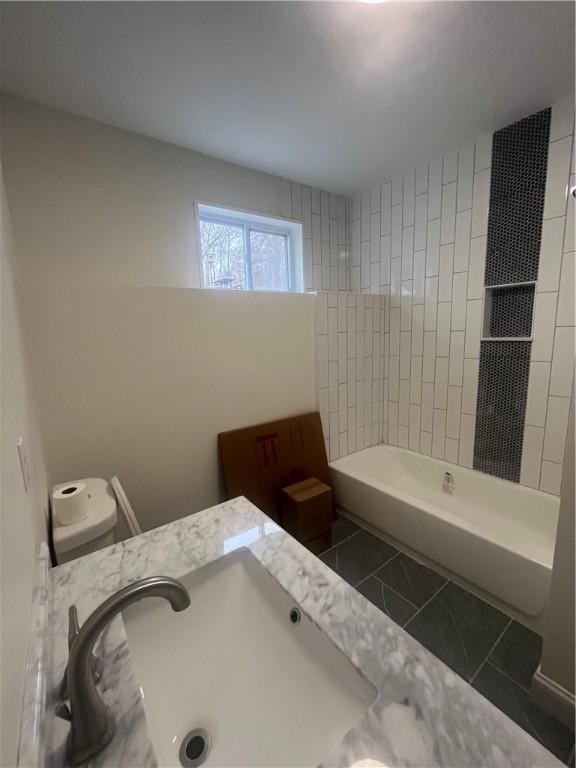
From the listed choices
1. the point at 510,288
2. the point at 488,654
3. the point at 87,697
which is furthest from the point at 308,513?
the point at 510,288

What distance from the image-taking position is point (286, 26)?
1.25 meters

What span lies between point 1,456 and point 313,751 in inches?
34.4

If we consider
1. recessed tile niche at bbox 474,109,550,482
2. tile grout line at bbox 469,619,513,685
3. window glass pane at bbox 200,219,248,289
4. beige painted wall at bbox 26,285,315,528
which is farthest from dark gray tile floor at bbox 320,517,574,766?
window glass pane at bbox 200,219,248,289

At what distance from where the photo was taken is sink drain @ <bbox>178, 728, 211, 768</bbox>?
0.73m

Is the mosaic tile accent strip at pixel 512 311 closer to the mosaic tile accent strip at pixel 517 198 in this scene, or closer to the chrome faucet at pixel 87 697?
the mosaic tile accent strip at pixel 517 198

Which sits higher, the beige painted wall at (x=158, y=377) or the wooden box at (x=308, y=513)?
the beige painted wall at (x=158, y=377)

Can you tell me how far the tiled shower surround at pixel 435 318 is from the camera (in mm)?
1822

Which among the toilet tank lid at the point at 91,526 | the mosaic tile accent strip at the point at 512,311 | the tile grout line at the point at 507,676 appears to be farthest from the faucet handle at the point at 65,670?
the mosaic tile accent strip at the point at 512,311

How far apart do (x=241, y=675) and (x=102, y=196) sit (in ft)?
7.74

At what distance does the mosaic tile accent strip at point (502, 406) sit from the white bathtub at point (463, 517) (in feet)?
0.46

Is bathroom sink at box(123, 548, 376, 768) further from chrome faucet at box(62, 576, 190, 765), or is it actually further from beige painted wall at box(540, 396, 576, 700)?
beige painted wall at box(540, 396, 576, 700)

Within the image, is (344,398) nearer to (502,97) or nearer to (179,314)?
(179,314)

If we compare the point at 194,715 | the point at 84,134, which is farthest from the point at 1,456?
the point at 84,134

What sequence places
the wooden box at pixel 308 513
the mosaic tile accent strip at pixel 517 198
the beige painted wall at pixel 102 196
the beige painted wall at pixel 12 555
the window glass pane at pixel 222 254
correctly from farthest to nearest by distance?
the window glass pane at pixel 222 254
the wooden box at pixel 308 513
the mosaic tile accent strip at pixel 517 198
the beige painted wall at pixel 102 196
the beige painted wall at pixel 12 555
